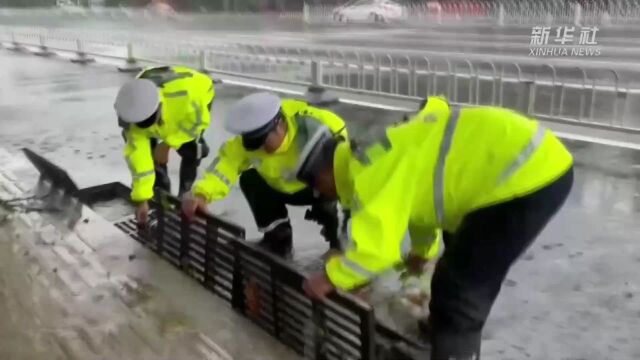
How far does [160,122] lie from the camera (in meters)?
3.49

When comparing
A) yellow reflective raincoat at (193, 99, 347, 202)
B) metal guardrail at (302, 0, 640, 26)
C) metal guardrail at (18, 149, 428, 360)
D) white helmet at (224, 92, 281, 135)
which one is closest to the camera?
metal guardrail at (18, 149, 428, 360)

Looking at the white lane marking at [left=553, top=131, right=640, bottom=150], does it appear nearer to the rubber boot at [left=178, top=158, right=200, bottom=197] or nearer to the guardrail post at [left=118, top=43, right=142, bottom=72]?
the rubber boot at [left=178, top=158, right=200, bottom=197]

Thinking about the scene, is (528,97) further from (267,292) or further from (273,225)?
(267,292)

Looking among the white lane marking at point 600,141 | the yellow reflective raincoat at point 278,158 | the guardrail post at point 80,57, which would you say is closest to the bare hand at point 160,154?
the yellow reflective raincoat at point 278,158

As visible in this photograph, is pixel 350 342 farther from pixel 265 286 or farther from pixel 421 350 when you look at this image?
pixel 265 286

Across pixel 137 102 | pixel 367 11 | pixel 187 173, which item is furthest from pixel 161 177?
pixel 367 11

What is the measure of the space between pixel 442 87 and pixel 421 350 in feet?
19.6

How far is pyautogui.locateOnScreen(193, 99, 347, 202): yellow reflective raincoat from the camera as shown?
2.72 meters

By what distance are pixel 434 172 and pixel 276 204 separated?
145 cm

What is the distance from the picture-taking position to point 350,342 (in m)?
2.29

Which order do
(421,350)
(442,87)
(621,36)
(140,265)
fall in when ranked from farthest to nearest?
(621,36)
(442,87)
(140,265)
(421,350)

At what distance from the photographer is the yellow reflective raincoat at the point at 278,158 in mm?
2717

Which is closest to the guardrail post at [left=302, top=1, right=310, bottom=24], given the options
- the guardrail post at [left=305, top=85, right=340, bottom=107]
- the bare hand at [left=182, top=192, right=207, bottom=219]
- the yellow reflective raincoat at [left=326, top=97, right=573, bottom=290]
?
the guardrail post at [left=305, top=85, right=340, bottom=107]

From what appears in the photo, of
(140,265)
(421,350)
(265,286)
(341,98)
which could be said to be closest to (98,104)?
(341,98)
